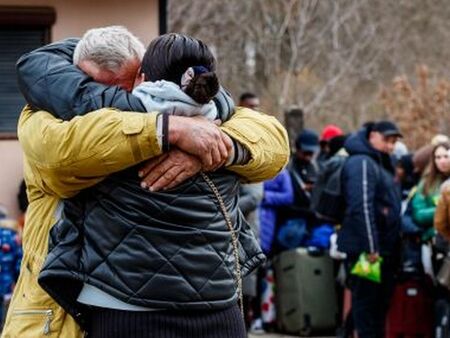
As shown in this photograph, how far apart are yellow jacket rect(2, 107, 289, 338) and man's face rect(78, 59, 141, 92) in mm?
225

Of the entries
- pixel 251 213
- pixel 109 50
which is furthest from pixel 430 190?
pixel 109 50

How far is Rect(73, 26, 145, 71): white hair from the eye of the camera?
451 centimetres

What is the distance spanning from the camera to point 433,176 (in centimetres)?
1064

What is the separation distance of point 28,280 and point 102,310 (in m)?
0.38

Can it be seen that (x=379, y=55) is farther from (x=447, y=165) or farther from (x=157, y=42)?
(x=157, y=42)

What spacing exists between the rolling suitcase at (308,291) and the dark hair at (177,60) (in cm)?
852

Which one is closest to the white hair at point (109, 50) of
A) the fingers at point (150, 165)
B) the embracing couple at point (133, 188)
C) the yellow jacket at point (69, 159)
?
the embracing couple at point (133, 188)

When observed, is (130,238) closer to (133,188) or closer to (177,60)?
(133,188)

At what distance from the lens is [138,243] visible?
14.1 feet

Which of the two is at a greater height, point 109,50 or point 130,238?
point 109,50

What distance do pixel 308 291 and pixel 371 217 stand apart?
2.69 m

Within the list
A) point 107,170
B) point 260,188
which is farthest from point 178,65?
point 260,188

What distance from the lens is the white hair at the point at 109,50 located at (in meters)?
4.51

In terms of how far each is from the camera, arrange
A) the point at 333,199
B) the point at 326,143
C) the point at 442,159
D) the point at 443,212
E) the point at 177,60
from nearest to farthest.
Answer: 1. the point at 177,60
2. the point at 443,212
3. the point at 442,159
4. the point at 333,199
5. the point at 326,143
